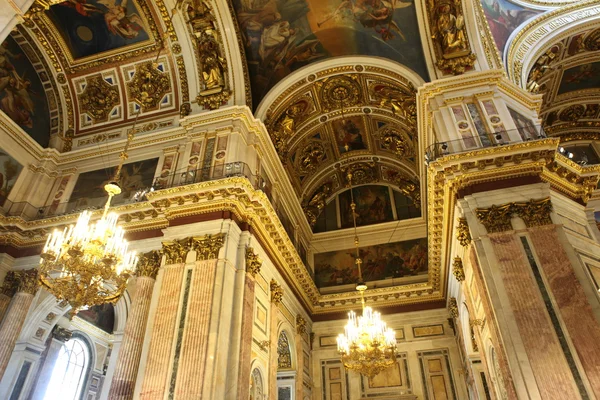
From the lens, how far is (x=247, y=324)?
856 cm

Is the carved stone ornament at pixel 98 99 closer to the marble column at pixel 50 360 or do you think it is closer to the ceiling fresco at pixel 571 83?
the marble column at pixel 50 360

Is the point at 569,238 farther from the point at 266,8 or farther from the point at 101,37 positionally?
the point at 101,37

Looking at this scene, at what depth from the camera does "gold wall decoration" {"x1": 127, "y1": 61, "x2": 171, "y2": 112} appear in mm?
12281

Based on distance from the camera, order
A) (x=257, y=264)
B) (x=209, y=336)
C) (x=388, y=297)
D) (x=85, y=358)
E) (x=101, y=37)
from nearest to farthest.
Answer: (x=209, y=336) → (x=257, y=264) → (x=101, y=37) → (x=388, y=297) → (x=85, y=358)

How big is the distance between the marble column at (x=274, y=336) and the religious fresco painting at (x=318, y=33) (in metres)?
5.24

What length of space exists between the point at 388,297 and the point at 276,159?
228 inches

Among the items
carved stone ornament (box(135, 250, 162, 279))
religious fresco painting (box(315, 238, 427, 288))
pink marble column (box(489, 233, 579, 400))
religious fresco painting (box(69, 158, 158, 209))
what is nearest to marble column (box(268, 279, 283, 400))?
carved stone ornament (box(135, 250, 162, 279))

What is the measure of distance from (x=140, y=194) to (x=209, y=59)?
163 inches

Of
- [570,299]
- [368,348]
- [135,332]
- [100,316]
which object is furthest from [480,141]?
[100,316]

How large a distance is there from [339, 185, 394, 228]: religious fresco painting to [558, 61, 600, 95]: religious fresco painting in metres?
6.78

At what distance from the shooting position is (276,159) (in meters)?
12.5

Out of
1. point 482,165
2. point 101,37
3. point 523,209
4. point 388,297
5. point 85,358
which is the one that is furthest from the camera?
point 85,358

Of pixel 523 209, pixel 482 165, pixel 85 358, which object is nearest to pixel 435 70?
pixel 482 165

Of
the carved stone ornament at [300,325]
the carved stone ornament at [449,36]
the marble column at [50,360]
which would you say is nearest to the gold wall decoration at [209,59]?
the carved stone ornament at [449,36]
